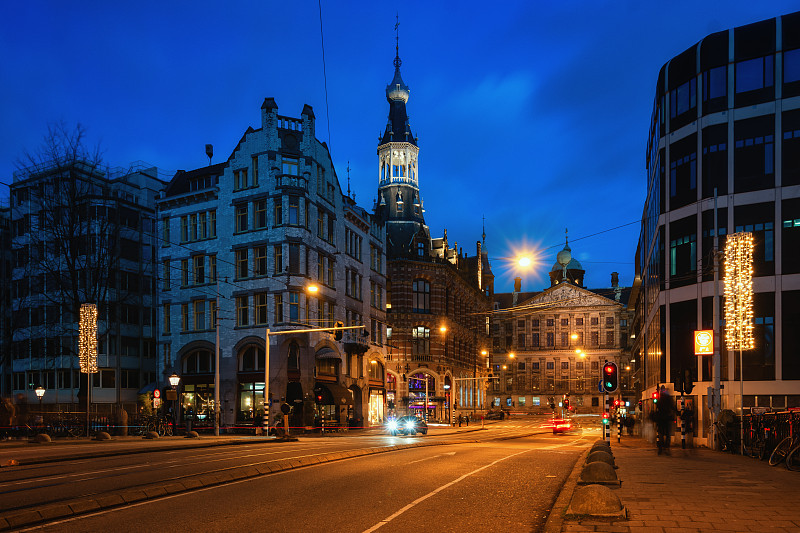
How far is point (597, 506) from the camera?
9586 mm

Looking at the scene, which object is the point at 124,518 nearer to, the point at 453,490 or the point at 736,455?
the point at 453,490

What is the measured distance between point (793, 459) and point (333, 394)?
35.8m

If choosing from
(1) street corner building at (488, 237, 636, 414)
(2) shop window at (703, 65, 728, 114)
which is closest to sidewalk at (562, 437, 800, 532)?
(2) shop window at (703, 65, 728, 114)

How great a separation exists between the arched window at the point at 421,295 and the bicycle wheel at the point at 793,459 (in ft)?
197

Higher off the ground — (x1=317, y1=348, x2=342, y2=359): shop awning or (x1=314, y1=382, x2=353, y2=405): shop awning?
(x1=317, y1=348, x2=342, y2=359): shop awning

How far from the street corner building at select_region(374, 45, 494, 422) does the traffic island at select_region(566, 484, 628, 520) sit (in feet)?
185

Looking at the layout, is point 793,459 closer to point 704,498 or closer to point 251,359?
point 704,498

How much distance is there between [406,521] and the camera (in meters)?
10.1

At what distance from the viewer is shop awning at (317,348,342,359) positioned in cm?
5059

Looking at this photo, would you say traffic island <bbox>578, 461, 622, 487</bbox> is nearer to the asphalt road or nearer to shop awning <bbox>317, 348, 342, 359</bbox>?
the asphalt road

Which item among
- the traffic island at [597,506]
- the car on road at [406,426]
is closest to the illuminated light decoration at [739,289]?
the car on road at [406,426]

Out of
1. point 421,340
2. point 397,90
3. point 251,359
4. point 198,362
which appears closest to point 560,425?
point 251,359

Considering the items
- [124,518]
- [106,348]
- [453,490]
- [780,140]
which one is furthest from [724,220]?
[106,348]

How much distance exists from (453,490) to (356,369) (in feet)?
143
